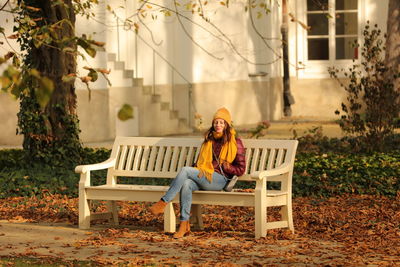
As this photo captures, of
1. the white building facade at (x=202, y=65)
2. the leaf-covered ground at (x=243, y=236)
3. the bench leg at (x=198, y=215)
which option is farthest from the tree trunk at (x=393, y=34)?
the bench leg at (x=198, y=215)

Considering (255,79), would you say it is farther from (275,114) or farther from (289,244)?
(289,244)

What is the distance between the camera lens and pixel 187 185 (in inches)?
392

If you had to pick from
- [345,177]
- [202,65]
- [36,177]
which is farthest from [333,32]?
[36,177]

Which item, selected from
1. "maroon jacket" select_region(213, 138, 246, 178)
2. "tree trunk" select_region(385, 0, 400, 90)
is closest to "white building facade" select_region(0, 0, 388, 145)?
"tree trunk" select_region(385, 0, 400, 90)

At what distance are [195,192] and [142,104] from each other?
12599 millimetres

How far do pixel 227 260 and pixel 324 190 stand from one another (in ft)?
13.4

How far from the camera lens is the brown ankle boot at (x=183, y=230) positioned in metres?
9.86

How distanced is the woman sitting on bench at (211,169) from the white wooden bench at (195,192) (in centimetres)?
10

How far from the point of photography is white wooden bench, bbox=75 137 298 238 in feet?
32.1

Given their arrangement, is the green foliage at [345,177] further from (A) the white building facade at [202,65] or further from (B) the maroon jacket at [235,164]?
(A) the white building facade at [202,65]

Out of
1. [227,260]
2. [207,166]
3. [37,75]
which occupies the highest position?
[37,75]

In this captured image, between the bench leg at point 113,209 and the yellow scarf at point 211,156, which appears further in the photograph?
the bench leg at point 113,209

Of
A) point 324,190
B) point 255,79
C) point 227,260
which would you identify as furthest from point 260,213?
point 255,79

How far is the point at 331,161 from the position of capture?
1402cm
